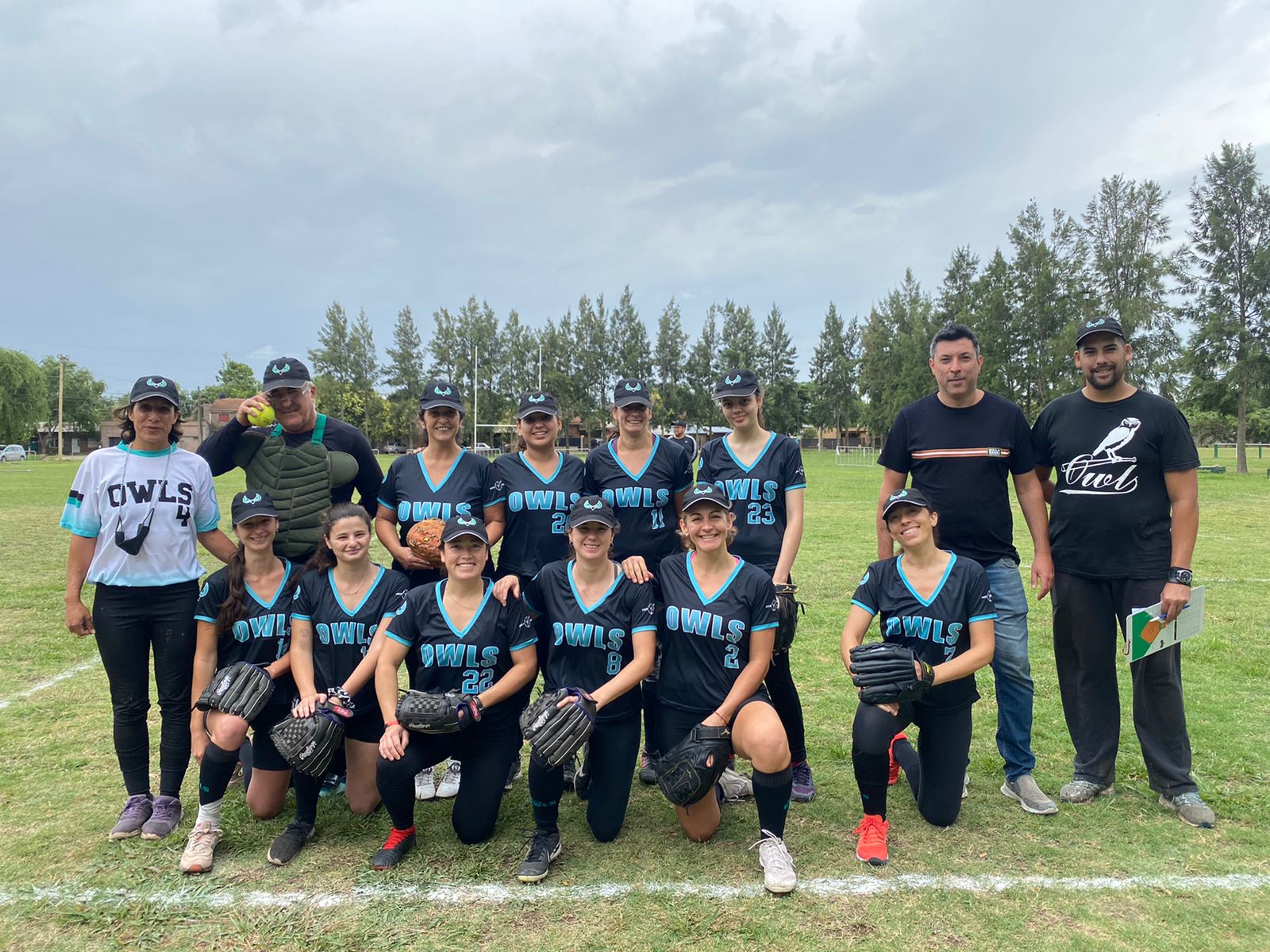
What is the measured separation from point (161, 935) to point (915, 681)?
3165 mm

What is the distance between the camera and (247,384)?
3807 inches

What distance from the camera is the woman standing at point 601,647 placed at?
3.41 metres

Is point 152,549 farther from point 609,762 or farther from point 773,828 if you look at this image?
point 773,828

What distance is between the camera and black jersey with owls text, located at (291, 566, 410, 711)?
3.63 metres

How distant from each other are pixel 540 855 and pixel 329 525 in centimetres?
184

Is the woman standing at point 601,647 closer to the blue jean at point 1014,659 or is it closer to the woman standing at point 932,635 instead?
the woman standing at point 932,635

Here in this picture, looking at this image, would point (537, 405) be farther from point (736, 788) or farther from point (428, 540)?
point (736, 788)

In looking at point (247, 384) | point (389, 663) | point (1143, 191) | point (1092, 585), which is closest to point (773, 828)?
point (389, 663)

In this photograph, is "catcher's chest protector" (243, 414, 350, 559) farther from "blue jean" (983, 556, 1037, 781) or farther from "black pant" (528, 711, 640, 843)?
"blue jean" (983, 556, 1037, 781)

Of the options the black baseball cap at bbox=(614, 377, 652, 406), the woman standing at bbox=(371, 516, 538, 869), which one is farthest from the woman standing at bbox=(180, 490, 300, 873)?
the black baseball cap at bbox=(614, 377, 652, 406)

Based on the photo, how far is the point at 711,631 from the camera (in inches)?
135

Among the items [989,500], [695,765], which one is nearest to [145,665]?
[695,765]

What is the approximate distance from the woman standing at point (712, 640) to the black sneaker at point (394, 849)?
124 centimetres

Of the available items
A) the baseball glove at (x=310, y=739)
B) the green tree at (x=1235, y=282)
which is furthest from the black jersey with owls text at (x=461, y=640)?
the green tree at (x=1235, y=282)
